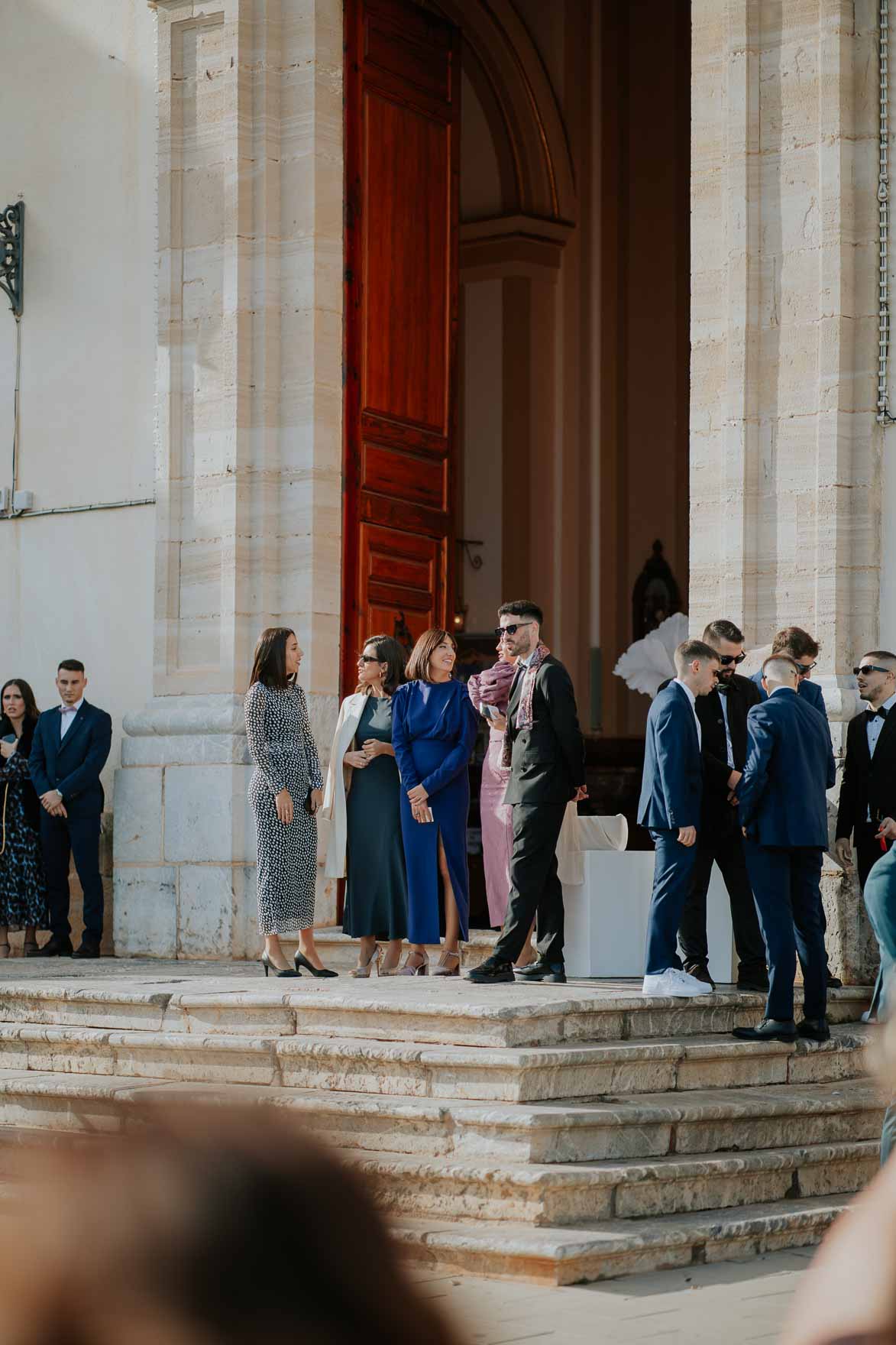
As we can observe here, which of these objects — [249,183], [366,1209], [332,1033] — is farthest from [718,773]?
[366,1209]

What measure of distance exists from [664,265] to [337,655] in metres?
6.38

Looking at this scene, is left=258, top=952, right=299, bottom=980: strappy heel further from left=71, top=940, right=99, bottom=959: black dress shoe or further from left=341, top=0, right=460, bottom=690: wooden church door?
left=341, top=0, right=460, bottom=690: wooden church door

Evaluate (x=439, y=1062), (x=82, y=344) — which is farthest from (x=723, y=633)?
(x=82, y=344)

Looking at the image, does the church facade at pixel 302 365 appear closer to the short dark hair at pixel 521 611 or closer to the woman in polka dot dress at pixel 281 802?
the short dark hair at pixel 521 611

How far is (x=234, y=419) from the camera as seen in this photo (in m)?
10.3

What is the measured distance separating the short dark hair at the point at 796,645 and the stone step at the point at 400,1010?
140 centimetres

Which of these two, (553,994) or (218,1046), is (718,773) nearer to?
(553,994)

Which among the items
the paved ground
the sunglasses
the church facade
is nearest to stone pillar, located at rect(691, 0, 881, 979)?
the church facade

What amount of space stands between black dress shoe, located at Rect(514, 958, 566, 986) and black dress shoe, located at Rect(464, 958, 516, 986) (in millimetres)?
192

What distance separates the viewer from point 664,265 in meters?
15.4

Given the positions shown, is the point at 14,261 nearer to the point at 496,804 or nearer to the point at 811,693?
the point at 496,804

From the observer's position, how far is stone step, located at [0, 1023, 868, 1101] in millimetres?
6199

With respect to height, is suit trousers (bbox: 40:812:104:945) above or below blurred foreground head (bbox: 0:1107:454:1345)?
below

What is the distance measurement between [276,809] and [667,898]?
6.36 feet
